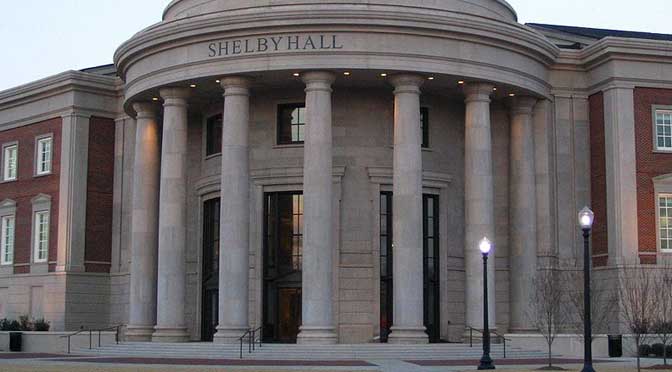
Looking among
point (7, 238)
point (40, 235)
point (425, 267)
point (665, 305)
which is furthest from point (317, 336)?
point (7, 238)

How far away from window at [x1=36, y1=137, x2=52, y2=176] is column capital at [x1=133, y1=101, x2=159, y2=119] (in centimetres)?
888

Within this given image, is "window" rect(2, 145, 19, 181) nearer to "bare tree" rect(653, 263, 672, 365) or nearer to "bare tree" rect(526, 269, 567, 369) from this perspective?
"bare tree" rect(526, 269, 567, 369)

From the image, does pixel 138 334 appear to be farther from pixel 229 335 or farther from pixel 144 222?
pixel 229 335

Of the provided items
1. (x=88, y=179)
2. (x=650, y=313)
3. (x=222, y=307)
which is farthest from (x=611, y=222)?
(x=88, y=179)

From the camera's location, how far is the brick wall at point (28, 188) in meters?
61.7

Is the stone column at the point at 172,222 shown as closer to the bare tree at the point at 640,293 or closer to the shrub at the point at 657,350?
the bare tree at the point at 640,293

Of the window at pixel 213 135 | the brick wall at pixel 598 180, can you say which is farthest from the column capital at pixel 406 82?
the window at pixel 213 135

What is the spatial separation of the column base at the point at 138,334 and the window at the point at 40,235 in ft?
35.3

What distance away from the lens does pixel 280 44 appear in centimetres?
4878

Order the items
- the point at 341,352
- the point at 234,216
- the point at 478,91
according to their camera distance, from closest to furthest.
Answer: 1. the point at 341,352
2. the point at 234,216
3. the point at 478,91

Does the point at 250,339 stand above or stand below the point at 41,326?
below

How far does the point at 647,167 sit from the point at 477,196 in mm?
9072

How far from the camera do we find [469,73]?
49.8m

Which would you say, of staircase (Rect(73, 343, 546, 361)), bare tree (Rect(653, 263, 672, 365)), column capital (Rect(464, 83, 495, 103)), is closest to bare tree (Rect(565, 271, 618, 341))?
bare tree (Rect(653, 263, 672, 365))
